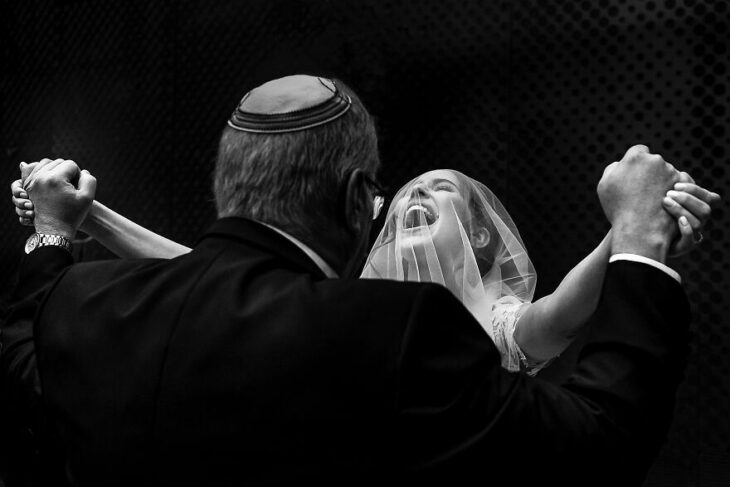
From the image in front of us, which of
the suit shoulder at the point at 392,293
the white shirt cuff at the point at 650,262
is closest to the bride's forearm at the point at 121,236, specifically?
the suit shoulder at the point at 392,293

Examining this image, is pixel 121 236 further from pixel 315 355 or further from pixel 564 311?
pixel 315 355

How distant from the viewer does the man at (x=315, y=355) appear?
2.60 feet

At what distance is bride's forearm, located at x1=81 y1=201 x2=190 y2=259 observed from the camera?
166 cm

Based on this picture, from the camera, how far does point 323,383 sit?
0.80 m

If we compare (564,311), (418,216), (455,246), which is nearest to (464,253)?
(455,246)

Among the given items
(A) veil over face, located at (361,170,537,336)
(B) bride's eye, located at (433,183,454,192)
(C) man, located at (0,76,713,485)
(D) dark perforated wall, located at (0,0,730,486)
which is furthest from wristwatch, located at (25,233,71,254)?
(D) dark perforated wall, located at (0,0,730,486)

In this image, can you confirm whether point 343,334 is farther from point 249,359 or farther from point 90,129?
point 90,129

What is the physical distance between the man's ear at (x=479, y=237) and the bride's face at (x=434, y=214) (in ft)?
0.17

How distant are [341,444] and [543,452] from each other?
0.62 ft

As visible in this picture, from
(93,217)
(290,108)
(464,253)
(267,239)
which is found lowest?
(464,253)

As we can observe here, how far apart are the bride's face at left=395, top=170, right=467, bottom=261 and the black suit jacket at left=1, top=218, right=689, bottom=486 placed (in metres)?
1.12

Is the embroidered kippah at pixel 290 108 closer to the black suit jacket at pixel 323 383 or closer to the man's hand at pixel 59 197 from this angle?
the black suit jacket at pixel 323 383

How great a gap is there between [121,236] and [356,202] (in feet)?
2.89

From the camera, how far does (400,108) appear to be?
3027 millimetres
